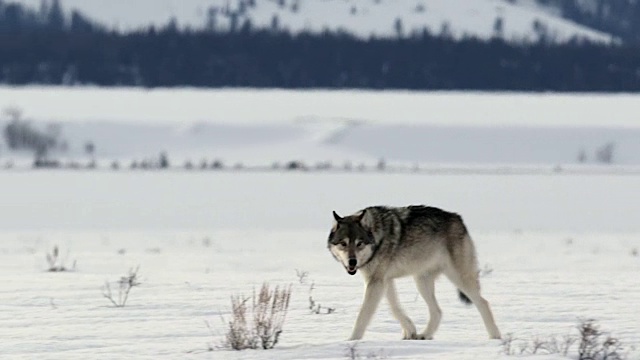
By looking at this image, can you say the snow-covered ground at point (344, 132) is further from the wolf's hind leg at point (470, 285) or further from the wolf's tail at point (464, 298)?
the wolf's hind leg at point (470, 285)

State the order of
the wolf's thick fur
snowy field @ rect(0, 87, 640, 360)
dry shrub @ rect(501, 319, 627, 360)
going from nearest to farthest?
dry shrub @ rect(501, 319, 627, 360), the wolf's thick fur, snowy field @ rect(0, 87, 640, 360)

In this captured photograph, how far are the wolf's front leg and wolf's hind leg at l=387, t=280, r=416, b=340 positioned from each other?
0.69 feet

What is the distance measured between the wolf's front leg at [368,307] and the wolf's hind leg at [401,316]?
0.21 metres

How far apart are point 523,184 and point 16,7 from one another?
332ft

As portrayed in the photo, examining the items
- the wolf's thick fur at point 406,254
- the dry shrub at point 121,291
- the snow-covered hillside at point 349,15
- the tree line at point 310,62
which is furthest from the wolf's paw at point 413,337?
the snow-covered hillside at point 349,15

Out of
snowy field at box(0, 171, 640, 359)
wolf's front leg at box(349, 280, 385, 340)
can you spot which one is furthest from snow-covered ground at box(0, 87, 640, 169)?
wolf's front leg at box(349, 280, 385, 340)

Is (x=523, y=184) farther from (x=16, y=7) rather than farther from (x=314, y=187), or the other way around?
(x=16, y=7)

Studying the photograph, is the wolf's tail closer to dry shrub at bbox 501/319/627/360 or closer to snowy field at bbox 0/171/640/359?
snowy field at bbox 0/171/640/359

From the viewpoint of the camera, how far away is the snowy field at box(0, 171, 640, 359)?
26.4 feet

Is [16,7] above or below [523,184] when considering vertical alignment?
above

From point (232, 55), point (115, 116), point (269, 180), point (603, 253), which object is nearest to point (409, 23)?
point (232, 55)

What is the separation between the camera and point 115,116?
58281mm

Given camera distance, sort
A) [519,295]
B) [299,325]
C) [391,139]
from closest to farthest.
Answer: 1. [299,325]
2. [519,295]
3. [391,139]

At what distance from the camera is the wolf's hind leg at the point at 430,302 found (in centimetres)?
826
